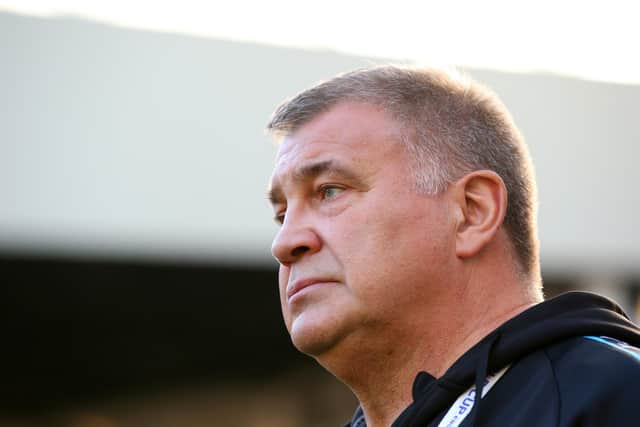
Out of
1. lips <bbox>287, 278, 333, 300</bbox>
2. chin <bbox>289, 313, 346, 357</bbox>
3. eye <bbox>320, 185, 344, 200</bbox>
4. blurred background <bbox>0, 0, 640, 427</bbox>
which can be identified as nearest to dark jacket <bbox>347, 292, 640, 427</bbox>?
chin <bbox>289, 313, 346, 357</bbox>

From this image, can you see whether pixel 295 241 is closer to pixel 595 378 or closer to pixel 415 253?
pixel 415 253

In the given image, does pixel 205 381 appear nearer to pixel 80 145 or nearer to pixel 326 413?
pixel 326 413

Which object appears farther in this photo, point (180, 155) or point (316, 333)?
point (180, 155)

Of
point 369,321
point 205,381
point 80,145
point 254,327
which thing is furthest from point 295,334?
point 205,381

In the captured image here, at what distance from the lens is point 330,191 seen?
8.82 ft

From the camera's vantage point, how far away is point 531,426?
216cm

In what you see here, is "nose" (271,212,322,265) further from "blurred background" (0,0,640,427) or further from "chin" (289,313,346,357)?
"blurred background" (0,0,640,427)

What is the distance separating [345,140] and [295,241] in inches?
11.5

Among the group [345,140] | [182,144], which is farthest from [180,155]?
[345,140]

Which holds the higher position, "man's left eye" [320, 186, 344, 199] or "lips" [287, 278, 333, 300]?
"man's left eye" [320, 186, 344, 199]

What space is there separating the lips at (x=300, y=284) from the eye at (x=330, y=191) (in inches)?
8.5

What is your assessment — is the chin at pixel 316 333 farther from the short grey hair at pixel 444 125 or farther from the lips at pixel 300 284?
the short grey hair at pixel 444 125

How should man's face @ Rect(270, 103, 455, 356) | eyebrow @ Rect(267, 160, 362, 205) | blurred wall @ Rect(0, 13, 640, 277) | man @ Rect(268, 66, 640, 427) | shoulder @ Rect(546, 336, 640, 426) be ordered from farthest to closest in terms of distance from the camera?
blurred wall @ Rect(0, 13, 640, 277)
eyebrow @ Rect(267, 160, 362, 205)
man's face @ Rect(270, 103, 455, 356)
man @ Rect(268, 66, 640, 427)
shoulder @ Rect(546, 336, 640, 426)

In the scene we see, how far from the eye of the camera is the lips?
8.53 ft
